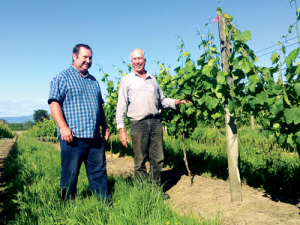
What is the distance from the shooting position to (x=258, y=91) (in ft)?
7.79

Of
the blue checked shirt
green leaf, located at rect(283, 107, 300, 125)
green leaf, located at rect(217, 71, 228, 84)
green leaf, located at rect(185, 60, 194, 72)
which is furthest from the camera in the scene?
green leaf, located at rect(185, 60, 194, 72)

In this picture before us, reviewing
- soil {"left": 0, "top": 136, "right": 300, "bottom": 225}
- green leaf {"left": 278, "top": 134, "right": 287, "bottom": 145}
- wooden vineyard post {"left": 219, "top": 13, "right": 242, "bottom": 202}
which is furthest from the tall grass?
green leaf {"left": 278, "top": 134, "right": 287, "bottom": 145}

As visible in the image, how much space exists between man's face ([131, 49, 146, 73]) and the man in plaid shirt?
633 millimetres

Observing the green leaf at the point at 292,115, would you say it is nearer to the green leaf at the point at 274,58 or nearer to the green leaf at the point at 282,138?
the green leaf at the point at 282,138

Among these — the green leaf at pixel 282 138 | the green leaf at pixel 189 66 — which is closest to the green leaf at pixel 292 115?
the green leaf at pixel 282 138

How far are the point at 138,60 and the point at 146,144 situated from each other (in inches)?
43.7

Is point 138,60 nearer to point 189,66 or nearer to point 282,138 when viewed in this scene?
point 189,66

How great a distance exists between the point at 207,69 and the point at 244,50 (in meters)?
A: 0.43

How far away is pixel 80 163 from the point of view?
8.98ft

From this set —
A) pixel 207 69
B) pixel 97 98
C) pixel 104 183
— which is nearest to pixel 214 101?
pixel 207 69

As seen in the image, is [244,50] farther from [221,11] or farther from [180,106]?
[180,106]

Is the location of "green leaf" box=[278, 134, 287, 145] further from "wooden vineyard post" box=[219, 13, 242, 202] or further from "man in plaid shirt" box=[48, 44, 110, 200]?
"man in plaid shirt" box=[48, 44, 110, 200]

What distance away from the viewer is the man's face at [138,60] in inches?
126

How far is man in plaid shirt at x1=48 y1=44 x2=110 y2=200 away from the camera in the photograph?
2.59 meters
